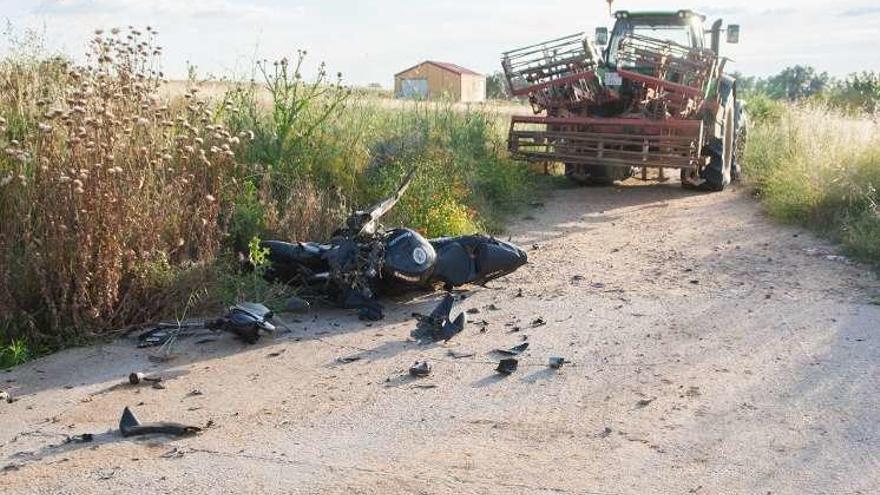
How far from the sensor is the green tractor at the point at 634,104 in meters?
11.0

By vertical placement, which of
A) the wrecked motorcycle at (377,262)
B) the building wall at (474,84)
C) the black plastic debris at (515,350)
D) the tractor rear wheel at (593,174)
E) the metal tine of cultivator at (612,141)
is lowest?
the black plastic debris at (515,350)

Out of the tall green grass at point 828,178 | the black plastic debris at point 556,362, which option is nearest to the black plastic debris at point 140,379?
the black plastic debris at point 556,362

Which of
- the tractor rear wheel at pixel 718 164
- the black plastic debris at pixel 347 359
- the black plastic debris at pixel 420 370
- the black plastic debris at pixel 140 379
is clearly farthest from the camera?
the tractor rear wheel at pixel 718 164

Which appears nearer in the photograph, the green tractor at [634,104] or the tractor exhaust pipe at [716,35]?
the green tractor at [634,104]

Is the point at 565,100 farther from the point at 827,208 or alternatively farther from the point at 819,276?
the point at 819,276

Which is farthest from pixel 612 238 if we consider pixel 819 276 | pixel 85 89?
pixel 85 89

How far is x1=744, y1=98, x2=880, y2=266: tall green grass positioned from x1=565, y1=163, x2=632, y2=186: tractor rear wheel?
6.38 feet

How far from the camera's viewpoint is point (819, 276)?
23.4 ft

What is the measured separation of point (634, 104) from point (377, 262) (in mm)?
6816

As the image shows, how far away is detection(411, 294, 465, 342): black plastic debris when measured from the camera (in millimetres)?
5562

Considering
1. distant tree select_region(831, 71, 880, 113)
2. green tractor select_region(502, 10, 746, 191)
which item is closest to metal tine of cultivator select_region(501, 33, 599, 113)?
green tractor select_region(502, 10, 746, 191)

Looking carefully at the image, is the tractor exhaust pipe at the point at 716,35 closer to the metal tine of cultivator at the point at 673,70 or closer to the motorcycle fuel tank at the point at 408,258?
the metal tine of cultivator at the point at 673,70

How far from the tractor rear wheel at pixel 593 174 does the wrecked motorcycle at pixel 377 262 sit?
20.6ft

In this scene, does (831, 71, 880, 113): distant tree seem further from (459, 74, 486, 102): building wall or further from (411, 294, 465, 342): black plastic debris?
(411, 294, 465, 342): black plastic debris
